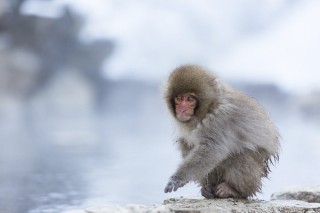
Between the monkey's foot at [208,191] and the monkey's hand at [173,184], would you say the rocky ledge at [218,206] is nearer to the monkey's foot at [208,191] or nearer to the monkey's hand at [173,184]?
the monkey's hand at [173,184]

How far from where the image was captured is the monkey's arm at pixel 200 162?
2.92 metres

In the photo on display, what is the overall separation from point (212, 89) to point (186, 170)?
1.17ft

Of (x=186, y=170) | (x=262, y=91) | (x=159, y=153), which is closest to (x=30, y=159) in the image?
(x=159, y=153)

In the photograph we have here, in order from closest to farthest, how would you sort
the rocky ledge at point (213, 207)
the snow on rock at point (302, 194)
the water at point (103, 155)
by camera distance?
the rocky ledge at point (213, 207) < the snow on rock at point (302, 194) < the water at point (103, 155)

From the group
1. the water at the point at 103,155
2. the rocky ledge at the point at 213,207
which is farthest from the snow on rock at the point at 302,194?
the rocky ledge at the point at 213,207

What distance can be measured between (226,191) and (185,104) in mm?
422

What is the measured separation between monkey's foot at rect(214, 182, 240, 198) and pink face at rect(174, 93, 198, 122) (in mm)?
347

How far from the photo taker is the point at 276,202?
2900 mm

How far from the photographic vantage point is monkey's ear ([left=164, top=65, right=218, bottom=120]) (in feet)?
9.63

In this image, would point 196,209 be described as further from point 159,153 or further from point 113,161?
point 159,153

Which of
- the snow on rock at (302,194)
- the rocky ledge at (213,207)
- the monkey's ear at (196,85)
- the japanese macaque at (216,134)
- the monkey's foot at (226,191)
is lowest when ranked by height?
the rocky ledge at (213,207)

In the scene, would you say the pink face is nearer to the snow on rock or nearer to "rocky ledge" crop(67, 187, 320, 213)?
"rocky ledge" crop(67, 187, 320, 213)

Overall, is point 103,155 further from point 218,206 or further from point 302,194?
point 218,206

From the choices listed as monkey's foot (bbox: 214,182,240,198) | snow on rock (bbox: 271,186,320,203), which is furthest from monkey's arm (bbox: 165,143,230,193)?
snow on rock (bbox: 271,186,320,203)
